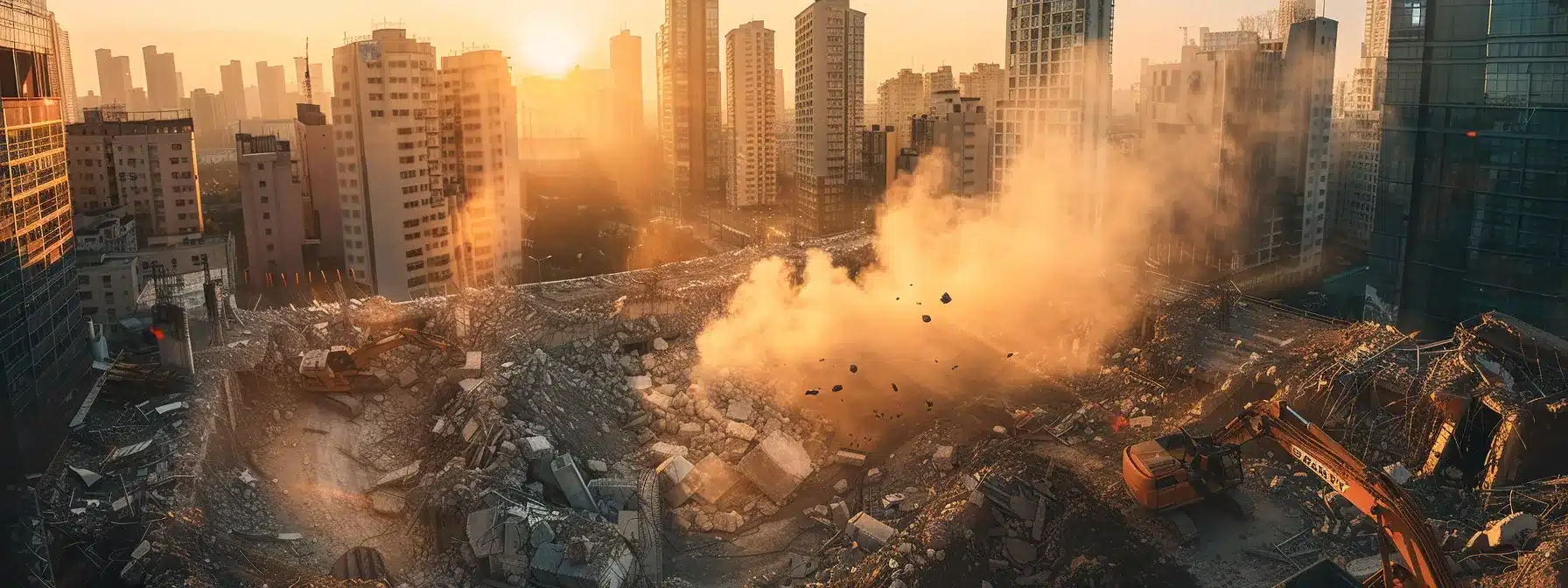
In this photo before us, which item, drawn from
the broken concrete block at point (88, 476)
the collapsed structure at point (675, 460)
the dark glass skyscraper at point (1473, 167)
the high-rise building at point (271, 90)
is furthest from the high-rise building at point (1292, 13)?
Answer: the high-rise building at point (271, 90)

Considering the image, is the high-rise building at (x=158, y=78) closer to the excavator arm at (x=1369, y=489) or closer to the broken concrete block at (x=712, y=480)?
the broken concrete block at (x=712, y=480)

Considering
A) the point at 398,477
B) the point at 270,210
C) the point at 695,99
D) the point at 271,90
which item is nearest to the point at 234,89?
the point at 271,90

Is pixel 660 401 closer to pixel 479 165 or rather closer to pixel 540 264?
pixel 479 165

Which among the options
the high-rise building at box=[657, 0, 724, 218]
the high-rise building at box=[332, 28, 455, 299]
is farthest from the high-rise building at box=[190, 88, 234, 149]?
the high-rise building at box=[332, 28, 455, 299]

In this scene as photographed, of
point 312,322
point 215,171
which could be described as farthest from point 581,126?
point 312,322

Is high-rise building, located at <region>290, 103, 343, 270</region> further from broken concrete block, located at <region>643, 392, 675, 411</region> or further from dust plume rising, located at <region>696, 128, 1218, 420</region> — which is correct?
broken concrete block, located at <region>643, 392, 675, 411</region>

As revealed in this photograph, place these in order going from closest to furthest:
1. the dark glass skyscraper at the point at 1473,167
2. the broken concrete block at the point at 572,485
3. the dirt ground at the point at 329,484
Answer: the dirt ground at the point at 329,484 → the broken concrete block at the point at 572,485 → the dark glass skyscraper at the point at 1473,167
